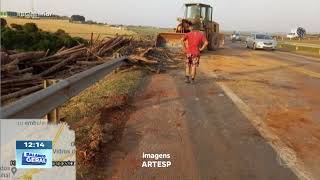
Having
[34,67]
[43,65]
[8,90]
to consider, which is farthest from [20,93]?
[43,65]

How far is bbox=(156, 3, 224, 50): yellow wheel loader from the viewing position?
29.3m

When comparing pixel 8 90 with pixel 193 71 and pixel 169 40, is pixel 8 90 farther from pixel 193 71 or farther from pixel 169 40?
pixel 169 40

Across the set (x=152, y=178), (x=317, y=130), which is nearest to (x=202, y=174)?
(x=152, y=178)

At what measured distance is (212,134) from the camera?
808 centimetres

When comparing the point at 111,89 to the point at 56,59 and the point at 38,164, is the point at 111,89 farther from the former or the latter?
the point at 38,164

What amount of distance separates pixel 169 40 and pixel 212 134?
851 inches

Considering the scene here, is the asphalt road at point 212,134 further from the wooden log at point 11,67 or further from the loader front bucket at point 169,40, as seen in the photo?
the loader front bucket at point 169,40

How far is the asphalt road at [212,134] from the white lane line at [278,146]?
0.04 m

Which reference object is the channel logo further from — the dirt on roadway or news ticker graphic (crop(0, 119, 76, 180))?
the dirt on roadway

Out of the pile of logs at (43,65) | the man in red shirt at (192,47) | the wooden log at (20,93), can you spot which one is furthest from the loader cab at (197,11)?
the wooden log at (20,93)

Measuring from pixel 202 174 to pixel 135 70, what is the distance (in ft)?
39.5

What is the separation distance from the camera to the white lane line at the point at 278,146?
619 centimetres

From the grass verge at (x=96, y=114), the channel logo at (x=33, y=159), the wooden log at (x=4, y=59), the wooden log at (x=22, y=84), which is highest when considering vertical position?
the wooden log at (x=4, y=59)

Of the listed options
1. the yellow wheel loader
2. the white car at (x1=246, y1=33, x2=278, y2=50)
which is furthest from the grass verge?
the white car at (x1=246, y1=33, x2=278, y2=50)
